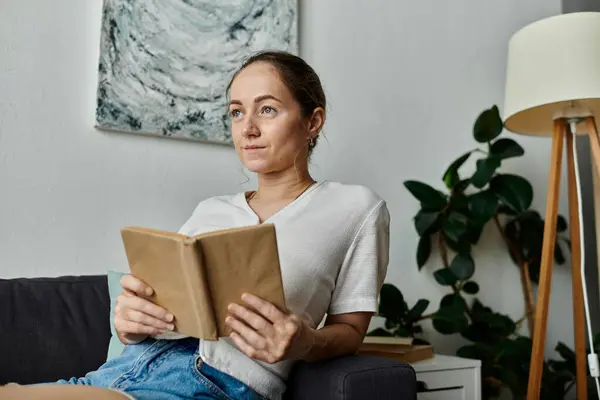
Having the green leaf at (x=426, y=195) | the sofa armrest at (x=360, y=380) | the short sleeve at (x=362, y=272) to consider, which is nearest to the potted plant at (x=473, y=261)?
the green leaf at (x=426, y=195)

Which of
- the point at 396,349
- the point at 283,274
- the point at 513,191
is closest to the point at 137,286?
the point at 283,274

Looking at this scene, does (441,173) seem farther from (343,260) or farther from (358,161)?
(343,260)

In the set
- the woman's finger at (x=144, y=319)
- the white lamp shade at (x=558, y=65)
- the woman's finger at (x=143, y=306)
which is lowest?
the woman's finger at (x=144, y=319)

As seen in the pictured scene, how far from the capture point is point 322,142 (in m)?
2.48

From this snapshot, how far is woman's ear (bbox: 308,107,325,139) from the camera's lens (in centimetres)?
145

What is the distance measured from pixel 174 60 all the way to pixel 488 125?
48.4 inches

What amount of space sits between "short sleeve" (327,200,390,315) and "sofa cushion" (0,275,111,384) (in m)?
0.67

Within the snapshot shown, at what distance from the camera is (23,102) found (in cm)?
193

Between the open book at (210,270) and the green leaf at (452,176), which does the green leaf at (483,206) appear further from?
the open book at (210,270)

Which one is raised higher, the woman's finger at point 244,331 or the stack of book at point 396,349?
the woman's finger at point 244,331

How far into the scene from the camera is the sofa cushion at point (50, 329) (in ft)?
5.19

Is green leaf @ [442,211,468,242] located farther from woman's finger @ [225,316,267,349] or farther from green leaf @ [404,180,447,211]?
woman's finger @ [225,316,267,349]

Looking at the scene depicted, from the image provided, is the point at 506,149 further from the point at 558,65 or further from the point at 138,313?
the point at 138,313

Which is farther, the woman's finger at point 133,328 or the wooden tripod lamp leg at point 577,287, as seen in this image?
the wooden tripod lamp leg at point 577,287
